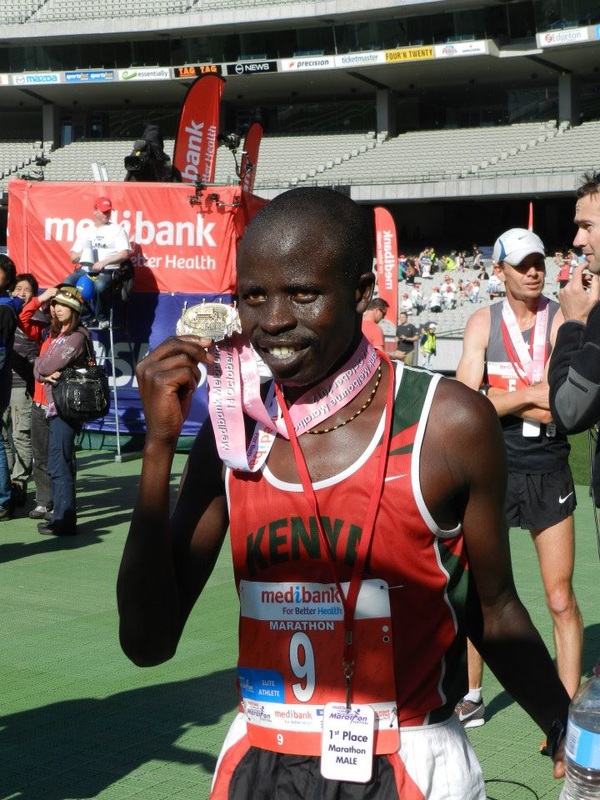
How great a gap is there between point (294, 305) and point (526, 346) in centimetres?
309

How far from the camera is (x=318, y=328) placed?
1.92 m

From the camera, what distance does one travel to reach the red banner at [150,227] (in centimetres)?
1289

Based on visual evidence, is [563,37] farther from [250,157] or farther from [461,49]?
[250,157]

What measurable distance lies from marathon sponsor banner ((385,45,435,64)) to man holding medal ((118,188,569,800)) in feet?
135

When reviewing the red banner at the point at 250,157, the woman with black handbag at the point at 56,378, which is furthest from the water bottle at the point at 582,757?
the red banner at the point at 250,157

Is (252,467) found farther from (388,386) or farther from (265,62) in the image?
(265,62)

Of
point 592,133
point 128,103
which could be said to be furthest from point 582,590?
point 128,103

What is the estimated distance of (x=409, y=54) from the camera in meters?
41.3

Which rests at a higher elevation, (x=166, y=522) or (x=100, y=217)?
(x=100, y=217)

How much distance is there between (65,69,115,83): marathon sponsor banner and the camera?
4572cm

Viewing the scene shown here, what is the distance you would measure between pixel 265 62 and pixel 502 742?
Result: 41379mm

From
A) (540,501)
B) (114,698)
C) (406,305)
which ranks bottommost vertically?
(406,305)

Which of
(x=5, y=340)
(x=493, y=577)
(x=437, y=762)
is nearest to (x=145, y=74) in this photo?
(x=5, y=340)

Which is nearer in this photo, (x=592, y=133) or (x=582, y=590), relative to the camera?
(x=582, y=590)
